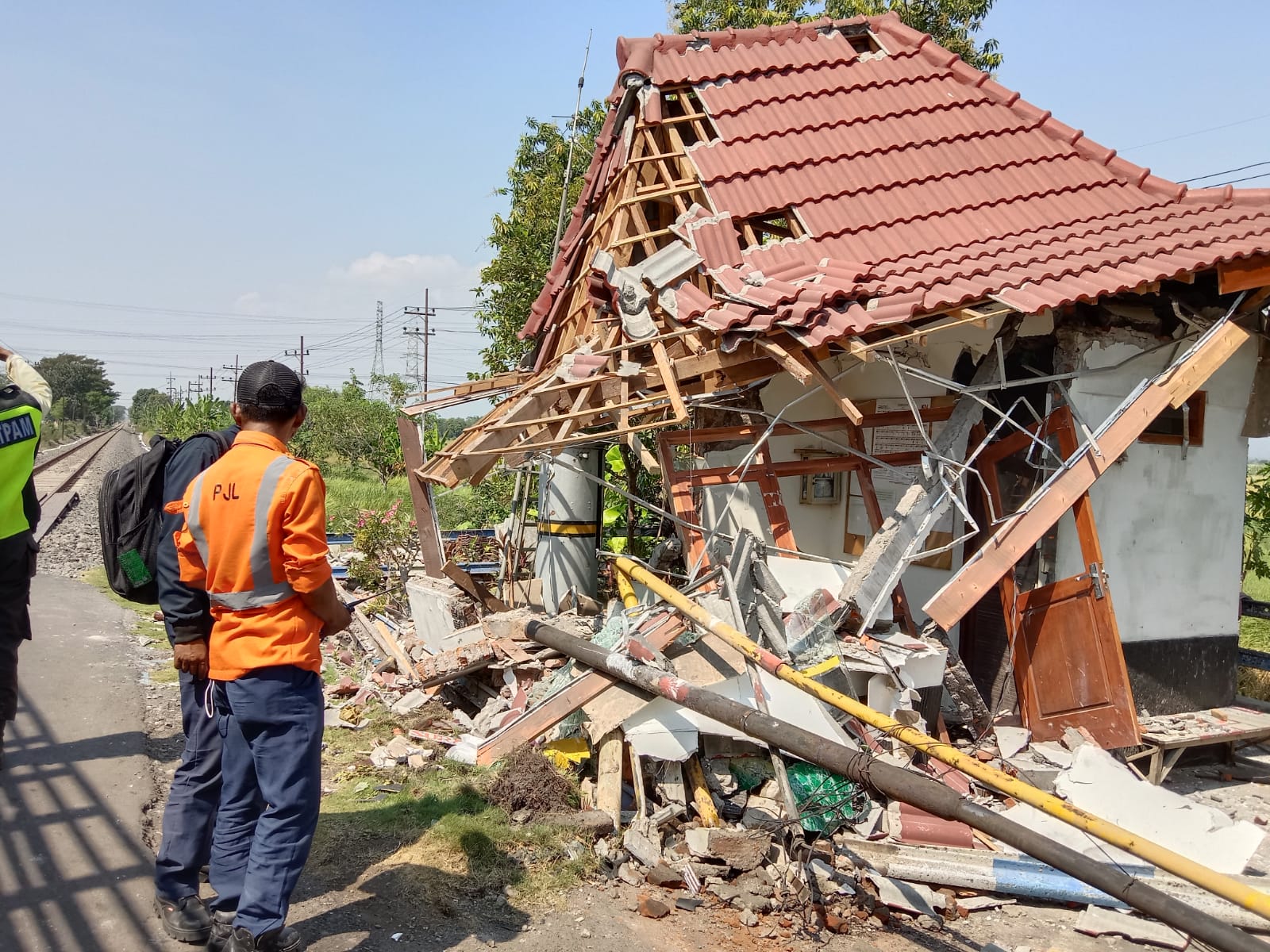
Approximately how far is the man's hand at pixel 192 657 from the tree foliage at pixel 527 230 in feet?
38.2

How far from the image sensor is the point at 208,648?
3633mm

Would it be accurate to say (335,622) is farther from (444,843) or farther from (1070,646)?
(1070,646)

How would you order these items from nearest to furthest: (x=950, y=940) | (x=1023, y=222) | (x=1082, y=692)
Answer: (x=950, y=940) → (x=1082, y=692) → (x=1023, y=222)

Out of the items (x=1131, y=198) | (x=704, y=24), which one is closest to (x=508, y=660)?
(x=1131, y=198)

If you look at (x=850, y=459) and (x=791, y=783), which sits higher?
(x=850, y=459)

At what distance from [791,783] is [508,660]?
2.61 metres

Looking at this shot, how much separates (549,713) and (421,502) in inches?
126

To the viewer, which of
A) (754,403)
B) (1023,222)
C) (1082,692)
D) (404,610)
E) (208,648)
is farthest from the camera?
(404,610)

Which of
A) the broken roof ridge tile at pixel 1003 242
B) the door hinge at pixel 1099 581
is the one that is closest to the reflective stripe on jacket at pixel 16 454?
the broken roof ridge tile at pixel 1003 242

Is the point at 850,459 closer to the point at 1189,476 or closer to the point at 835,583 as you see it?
the point at 835,583

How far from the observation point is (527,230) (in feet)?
51.1

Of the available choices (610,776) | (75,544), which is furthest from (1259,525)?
(75,544)

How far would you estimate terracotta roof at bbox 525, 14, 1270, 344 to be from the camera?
21.9 ft

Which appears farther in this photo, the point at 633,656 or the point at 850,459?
the point at 850,459
